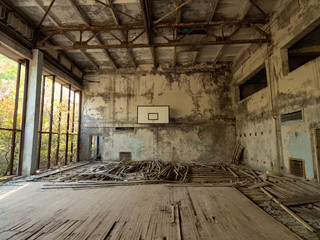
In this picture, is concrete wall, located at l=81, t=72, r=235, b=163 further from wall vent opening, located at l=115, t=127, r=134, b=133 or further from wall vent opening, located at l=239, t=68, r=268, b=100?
wall vent opening, located at l=239, t=68, r=268, b=100

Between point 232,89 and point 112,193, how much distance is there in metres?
9.21

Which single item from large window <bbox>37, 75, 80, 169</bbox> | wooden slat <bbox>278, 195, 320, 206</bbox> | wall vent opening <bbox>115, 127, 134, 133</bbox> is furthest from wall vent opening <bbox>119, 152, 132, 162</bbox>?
wooden slat <bbox>278, 195, 320, 206</bbox>

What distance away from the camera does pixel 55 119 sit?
9.02 meters

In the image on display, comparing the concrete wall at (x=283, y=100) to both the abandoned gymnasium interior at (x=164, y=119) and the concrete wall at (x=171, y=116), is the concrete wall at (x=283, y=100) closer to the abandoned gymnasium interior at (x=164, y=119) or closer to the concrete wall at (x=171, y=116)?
the abandoned gymnasium interior at (x=164, y=119)

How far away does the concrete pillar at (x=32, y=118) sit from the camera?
6434 mm

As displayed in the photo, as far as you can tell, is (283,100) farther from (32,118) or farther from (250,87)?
(32,118)

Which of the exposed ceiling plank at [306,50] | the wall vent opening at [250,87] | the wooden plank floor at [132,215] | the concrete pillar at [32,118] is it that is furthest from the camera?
the wall vent opening at [250,87]

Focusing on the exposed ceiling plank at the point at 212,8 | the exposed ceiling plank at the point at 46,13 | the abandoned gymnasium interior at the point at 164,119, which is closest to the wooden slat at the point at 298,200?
the abandoned gymnasium interior at the point at 164,119

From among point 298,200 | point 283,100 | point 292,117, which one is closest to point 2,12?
point 298,200

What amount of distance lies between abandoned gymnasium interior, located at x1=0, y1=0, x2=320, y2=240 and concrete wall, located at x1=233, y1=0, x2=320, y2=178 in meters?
0.05

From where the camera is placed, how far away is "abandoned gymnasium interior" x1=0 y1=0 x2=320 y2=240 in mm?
3094

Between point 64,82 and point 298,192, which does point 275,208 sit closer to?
point 298,192

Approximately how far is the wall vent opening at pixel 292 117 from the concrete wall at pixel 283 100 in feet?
0.49

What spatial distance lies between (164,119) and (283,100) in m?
5.79
